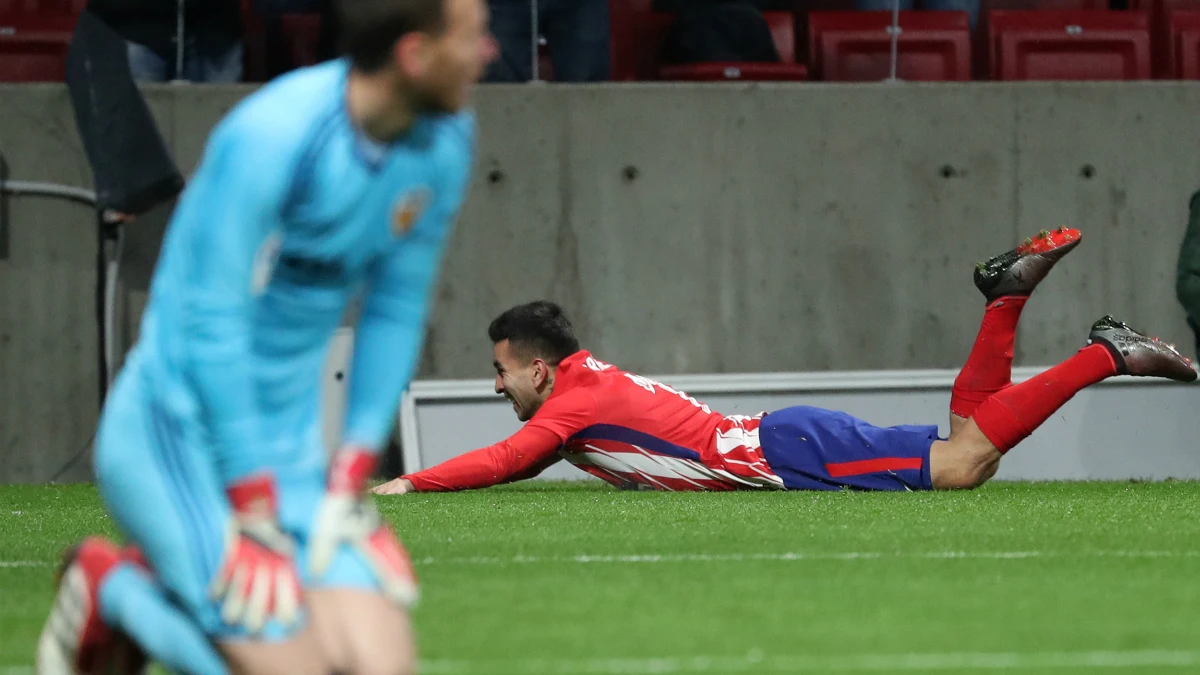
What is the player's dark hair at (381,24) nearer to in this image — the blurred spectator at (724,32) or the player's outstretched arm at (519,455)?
the player's outstretched arm at (519,455)

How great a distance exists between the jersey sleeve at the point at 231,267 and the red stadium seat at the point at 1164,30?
28.0 feet

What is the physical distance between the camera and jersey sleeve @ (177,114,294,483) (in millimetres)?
2391

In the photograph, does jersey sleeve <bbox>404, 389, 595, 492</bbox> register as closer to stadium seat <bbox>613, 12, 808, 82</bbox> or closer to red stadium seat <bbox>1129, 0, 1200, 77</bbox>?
stadium seat <bbox>613, 12, 808, 82</bbox>

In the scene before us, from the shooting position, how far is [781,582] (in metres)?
4.38

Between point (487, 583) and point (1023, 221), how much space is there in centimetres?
576

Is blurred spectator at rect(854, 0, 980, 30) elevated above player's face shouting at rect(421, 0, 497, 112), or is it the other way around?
blurred spectator at rect(854, 0, 980, 30)

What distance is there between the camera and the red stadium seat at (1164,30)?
10031 mm

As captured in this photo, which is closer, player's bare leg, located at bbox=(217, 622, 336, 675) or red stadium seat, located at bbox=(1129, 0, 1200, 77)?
player's bare leg, located at bbox=(217, 622, 336, 675)

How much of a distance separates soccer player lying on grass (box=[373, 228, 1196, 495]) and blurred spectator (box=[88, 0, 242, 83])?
2.99 meters

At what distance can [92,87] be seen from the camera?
334 inches

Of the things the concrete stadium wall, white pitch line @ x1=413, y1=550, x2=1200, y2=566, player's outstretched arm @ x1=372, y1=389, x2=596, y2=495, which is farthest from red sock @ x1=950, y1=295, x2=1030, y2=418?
the concrete stadium wall

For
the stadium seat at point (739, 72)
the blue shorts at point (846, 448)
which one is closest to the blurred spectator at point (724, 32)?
the stadium seat at point (739, 72)

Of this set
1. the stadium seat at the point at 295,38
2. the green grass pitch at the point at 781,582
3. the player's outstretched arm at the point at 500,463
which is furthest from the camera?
the stadium seat at the point at 295,38

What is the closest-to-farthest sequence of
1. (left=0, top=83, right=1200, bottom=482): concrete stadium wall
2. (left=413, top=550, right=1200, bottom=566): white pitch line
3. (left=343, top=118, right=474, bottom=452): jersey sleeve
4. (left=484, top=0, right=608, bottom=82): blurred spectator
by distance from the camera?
(left=343, top=118, right=474, bottom=452): jersey sleeve < (left=413, top=550, right=1200, bottom=566): white pitch line < (left=484, top=0, right=608, bottom=82): blurred spectator < (left=0, top=83, right=1200, bottom=482): concrete stadium wall
